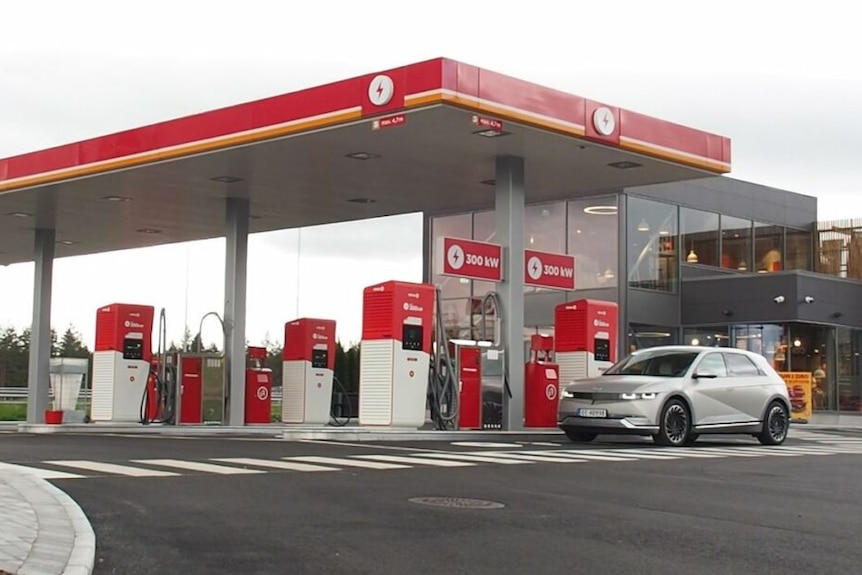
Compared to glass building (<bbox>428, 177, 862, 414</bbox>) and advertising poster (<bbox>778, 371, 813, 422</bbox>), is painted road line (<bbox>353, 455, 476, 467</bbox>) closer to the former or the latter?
glass building (<bbox>428, 177, 862, 414</bbox>)

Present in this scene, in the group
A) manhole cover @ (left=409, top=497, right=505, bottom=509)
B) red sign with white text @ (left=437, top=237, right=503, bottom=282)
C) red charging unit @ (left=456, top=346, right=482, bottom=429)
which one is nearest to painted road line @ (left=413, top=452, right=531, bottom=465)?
manhole cover @ (left=409, top=497, right=505, bottom=509)

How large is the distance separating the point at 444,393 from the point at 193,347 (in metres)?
31.1

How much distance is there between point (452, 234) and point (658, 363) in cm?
1954

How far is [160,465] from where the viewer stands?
38.1ft

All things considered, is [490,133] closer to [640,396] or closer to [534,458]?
[640,396]

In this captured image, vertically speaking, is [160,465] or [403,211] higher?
[403,211]

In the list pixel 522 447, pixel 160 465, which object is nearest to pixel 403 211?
pixel 522 447

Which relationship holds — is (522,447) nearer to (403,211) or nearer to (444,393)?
(444,393)

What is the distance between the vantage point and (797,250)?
132 ft

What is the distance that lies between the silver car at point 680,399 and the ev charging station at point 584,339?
A: 11.9 ft

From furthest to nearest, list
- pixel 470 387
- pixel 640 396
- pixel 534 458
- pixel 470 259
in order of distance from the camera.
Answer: pixel 470 387 < pixel 470 259 < pixel 640 396 < pixel 534 458

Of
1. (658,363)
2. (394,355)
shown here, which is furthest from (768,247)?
(394,355)

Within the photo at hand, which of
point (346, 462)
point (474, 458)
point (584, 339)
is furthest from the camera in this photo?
point (584, 339)

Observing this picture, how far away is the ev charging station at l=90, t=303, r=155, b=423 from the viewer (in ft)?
82.0
